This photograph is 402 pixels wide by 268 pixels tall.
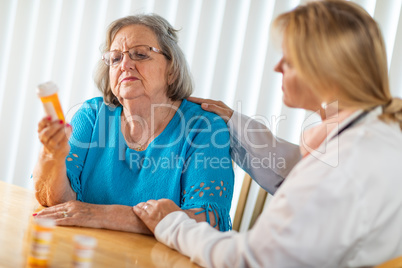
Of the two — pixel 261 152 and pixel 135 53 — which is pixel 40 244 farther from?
pixel 135 53

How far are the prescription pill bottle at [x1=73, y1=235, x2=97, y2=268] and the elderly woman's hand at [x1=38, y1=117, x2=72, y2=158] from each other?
1.37 ft

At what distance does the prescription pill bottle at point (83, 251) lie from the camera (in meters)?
0.84

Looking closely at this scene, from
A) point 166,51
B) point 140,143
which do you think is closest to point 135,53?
point 166,51

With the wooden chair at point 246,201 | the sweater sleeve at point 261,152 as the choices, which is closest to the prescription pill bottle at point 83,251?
the sweater sleeve at point 261,152

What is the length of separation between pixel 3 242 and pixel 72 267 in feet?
0.65

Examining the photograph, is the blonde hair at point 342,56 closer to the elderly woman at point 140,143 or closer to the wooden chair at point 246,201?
the elderly woman at point 140,143

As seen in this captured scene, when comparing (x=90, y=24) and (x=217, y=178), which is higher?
(x=90, y=24)

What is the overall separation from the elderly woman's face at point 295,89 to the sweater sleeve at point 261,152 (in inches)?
19.1

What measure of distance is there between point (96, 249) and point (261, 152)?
0.70 m

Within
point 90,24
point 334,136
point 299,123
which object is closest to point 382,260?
point 334,136

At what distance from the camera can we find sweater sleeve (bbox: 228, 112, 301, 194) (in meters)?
1.49

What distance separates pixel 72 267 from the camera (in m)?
0.89

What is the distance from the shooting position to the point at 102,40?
2629 mm

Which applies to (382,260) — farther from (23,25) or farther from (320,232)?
(23,25)
